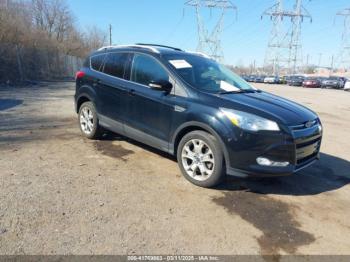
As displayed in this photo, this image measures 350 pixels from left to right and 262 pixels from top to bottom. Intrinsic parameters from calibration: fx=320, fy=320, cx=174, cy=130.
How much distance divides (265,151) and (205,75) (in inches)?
68.1

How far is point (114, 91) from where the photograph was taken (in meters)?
5.68

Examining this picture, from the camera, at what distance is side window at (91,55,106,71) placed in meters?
6.27

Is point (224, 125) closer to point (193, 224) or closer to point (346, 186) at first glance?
point (193, 224)

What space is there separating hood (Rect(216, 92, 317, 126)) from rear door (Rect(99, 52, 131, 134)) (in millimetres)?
1910

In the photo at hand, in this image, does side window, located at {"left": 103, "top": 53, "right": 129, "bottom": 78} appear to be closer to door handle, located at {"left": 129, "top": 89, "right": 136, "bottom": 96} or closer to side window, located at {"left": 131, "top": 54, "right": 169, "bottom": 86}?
side window, located at {"left": 131, "top": 54, "right": 169, "bottom": 86}

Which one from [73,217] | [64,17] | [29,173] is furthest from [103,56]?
[64,17]

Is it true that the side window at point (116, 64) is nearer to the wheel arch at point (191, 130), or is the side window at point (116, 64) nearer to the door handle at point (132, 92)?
the door handle at point (132, 92)

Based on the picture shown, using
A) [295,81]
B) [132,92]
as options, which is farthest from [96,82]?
[295,81]

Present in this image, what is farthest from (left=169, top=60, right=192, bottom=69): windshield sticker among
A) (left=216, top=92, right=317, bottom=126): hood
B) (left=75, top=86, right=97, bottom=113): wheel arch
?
(left=75, top=86, right=97, bottom=113): wheel arch

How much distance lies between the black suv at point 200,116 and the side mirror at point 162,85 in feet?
0.05

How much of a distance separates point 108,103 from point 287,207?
11.5ft

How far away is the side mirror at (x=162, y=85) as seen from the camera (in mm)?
4723

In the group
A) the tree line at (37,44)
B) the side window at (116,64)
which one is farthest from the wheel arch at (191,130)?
the tree line at (37,44)

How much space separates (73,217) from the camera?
342 centimetres
